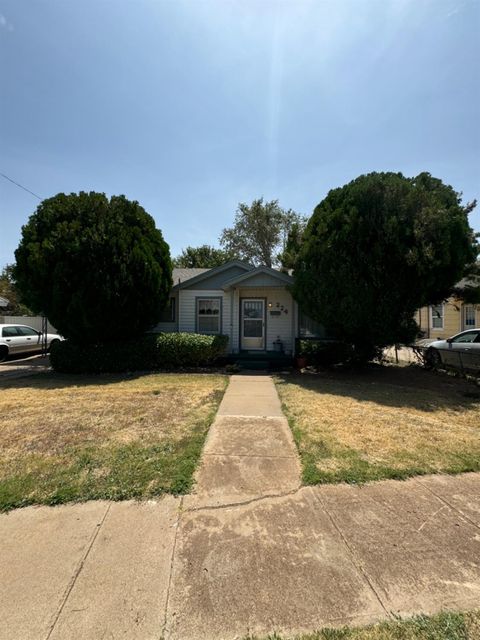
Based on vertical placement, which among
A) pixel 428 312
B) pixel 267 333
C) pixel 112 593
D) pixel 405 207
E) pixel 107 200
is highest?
pixel 107 200

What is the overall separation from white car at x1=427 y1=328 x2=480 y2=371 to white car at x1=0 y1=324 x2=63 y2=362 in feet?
46.6

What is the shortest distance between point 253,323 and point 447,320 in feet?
44.1

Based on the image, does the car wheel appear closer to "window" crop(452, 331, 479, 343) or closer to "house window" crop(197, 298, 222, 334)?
"window" crop(452, 331, 479, 343)

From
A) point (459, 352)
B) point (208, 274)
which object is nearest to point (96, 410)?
point (208, 274)

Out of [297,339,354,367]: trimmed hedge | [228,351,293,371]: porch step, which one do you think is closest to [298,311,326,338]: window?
[297,339,354,367]: trimmed hedge

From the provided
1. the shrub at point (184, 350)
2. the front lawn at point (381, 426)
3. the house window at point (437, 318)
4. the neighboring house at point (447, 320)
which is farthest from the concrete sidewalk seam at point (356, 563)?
the house window at point (437, 318)

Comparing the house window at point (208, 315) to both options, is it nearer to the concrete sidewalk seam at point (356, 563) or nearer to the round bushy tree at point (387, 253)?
the round bushy tree at point (387, 253)

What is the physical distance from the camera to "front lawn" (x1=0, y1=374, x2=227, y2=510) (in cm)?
311

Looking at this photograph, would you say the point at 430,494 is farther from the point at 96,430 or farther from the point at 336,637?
the point at 96,430

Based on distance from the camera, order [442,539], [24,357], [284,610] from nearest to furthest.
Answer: [284,610], [442,539], [24,357]

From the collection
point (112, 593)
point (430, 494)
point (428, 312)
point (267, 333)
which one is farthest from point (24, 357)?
point (428, 312)

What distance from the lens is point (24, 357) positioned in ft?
46.9

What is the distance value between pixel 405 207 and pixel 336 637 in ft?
29.1

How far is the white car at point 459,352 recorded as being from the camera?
362 inches
